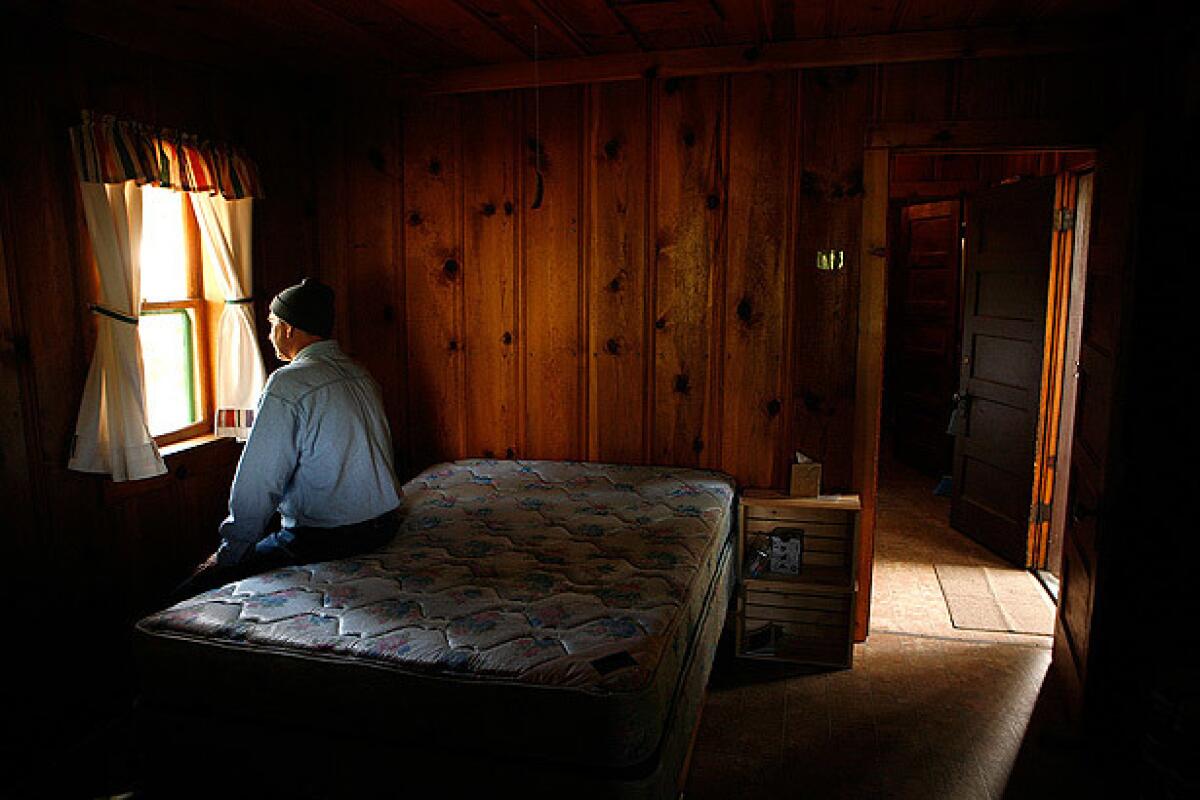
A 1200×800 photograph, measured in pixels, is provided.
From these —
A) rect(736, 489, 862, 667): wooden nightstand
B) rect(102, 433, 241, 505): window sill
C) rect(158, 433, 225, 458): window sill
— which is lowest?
rect(736, 489, 862, 667): wooden nightstand

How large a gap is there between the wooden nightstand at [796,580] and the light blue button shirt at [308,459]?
1.51 m

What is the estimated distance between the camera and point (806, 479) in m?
3.42

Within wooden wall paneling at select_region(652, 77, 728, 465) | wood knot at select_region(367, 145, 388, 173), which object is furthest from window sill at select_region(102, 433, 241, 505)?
wooden wall paneling at select_region(652, 77, 728, 465)

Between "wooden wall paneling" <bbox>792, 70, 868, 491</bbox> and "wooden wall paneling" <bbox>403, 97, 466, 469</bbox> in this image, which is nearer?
"wooden wall paneling" <bbox>792, 70, 868, 491</bbox>

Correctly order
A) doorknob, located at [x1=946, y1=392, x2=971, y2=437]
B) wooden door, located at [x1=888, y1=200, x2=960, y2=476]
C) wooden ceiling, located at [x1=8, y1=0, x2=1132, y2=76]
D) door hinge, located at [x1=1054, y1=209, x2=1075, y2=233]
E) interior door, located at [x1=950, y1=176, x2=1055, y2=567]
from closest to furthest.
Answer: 1. wooden ceiling, located at [x1=8, y1=0, x2=1132, y2=76]
2. door hinge, located at [x1=1054, y1=209, x2=1075, y2=233]
3. interior door, located at [x1=950, y1=176, x2=1055, y2=567]
4. doorknob, located at [x1=946, y1=392, x2=971, y2=437]
5. wooden door, located at [x1=888, y1=200, x2=960, y2=476]

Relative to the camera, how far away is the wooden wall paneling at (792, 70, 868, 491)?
339cm

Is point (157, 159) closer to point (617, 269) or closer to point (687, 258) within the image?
point (617, 269)

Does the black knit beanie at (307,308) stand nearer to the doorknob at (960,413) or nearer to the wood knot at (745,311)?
the wood knot at (745,311)

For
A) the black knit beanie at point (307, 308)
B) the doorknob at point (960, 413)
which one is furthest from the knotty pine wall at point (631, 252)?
the doorknob at point (960, 413)

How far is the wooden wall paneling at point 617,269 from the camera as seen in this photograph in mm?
3641

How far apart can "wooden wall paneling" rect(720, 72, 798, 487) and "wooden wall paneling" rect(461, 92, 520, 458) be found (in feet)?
3.25

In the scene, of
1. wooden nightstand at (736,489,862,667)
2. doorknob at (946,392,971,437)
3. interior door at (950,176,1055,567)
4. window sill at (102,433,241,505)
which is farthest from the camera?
doorknob at (946,392,971,437)

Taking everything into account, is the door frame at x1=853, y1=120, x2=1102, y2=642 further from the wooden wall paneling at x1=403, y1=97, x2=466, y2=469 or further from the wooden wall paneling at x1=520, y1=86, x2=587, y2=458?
the wooden wall paneling at x1=403, y1=97, x2=466, y2=469

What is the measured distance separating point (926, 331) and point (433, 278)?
4.16m
